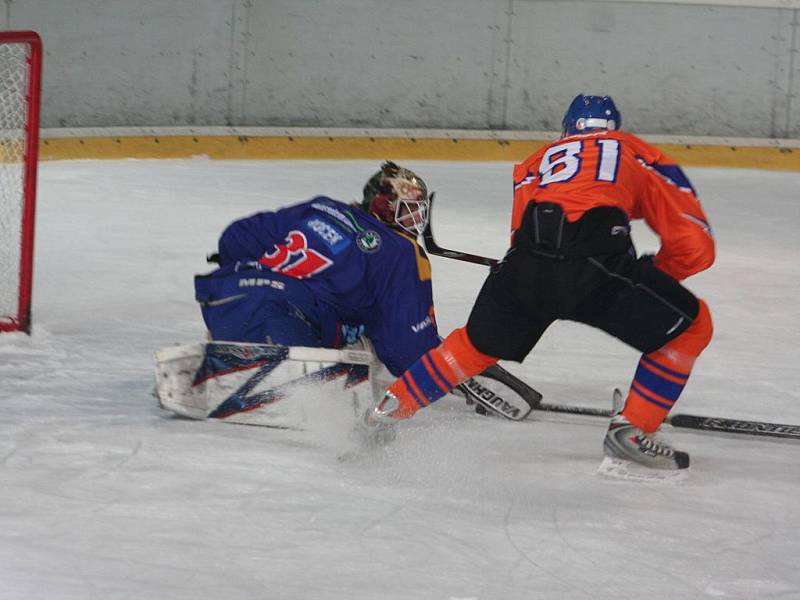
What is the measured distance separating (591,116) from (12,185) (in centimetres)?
274

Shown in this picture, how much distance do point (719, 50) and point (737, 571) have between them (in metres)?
7.21

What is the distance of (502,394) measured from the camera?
3387 mm

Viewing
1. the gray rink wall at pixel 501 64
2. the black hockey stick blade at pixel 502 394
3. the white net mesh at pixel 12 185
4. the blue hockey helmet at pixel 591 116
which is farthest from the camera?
the gray rink wall at pixel 501 64

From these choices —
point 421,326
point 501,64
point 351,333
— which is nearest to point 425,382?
point 421,326

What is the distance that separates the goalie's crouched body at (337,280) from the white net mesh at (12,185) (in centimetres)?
114

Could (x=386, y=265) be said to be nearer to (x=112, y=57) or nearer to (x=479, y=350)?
(x=479, y=350)

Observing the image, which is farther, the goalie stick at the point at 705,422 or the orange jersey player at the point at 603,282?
the goalie stick at the point at 705,422

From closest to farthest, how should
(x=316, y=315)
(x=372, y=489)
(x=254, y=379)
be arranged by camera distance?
(x=372, y=489), (x=254, y=379), (x=316, y=315)

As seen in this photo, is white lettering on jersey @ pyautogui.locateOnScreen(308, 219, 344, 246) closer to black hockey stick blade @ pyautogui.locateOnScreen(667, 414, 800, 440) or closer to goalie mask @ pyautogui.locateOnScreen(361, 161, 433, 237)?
goalie mask @ pyautogui.locateOnScreen(361, 161, 433, 237)

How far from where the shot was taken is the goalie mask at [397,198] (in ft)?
11.1

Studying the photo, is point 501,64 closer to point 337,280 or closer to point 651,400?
point 337,280

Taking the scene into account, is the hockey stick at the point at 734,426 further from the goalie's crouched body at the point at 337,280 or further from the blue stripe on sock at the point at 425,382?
the blue stripe on sock at the point at 425,382

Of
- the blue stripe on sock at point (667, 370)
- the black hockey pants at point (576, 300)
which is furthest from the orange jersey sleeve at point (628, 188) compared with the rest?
the blue stripe on sock at point (667, 370)

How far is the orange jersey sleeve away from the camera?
9.05 feet
